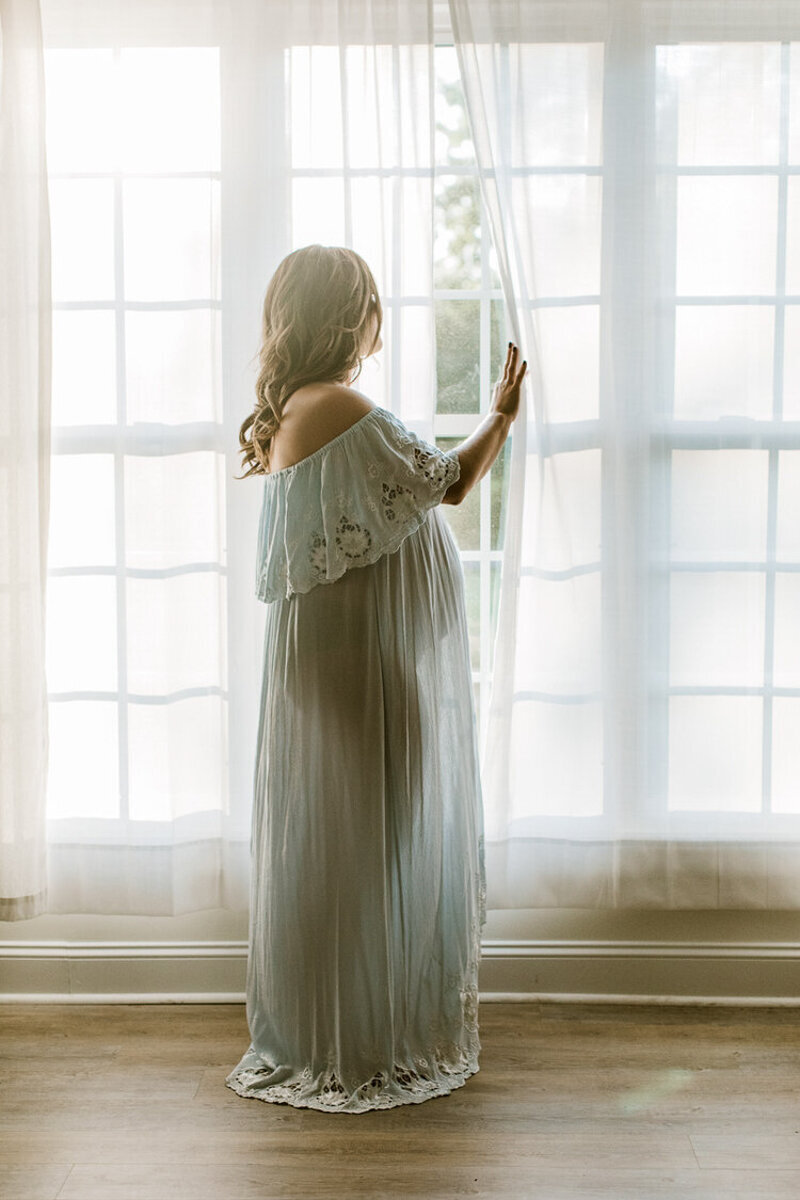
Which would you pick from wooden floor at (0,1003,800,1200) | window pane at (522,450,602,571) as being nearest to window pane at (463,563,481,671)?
window pane at (522,450,602,571)

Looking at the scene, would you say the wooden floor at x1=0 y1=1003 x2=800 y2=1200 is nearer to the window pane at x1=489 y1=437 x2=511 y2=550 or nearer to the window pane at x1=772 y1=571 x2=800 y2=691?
the window pane at x1=772 y1=571 x2=800 y2=691

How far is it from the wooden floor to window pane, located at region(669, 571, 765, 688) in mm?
800

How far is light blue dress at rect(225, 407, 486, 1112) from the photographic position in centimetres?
195

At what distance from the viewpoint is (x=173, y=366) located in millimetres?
2314

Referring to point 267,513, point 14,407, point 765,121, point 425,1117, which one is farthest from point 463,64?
point 425,1117

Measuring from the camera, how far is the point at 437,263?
7.84ft

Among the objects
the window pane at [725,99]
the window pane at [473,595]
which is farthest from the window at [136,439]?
the window pane at [725,99]

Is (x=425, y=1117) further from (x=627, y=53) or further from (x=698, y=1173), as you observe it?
(x=627, y=53)

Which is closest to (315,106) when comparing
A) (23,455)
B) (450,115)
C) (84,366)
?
(450,115)

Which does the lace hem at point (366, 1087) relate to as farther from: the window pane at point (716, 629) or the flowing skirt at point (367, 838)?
the window pane at point (716, 629)

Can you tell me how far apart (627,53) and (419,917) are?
6.20 feet

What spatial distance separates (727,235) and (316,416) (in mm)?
1060

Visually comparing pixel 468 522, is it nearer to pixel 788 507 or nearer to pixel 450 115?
pixel 788 507

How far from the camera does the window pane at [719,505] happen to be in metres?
2.33
